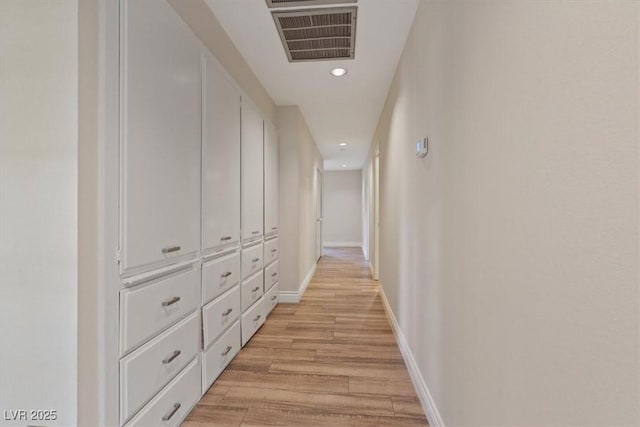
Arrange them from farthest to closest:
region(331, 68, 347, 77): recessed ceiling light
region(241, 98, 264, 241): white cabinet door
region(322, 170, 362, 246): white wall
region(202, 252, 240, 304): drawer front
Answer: region(322, 170, 362, 246): white wall
region(331, 68, 347, 77): recessed ceiling light
region(241, 98, 264, 241): white cabinet door
region(202, 252, 240, 304): drawer front

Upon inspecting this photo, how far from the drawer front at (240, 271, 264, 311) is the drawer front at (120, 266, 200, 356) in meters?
0.79

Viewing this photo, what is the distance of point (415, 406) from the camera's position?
173cm

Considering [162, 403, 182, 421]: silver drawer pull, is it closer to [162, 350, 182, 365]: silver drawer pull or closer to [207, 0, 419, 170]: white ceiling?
[162, 350, 182, 365]: silver drawer pull

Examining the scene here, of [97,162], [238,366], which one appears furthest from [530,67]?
[238,366]

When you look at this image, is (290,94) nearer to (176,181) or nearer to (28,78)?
(176,181)

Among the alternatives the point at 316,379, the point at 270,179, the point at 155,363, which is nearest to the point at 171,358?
the point at 155,363

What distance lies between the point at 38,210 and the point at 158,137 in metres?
0.53

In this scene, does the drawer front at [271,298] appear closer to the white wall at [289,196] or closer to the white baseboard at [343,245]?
the white wall at [289,196]

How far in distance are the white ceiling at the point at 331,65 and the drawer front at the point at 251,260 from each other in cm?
Answer: 166

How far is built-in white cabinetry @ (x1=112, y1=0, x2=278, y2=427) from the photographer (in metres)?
1.17

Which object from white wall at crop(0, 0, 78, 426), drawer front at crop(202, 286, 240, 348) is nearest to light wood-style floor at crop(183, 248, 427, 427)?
drawer front at crop(202, 286, 240, 348)

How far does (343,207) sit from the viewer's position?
→ 973cm

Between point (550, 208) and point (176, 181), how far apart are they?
1.49m

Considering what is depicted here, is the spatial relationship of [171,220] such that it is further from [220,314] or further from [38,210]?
[220,314]
